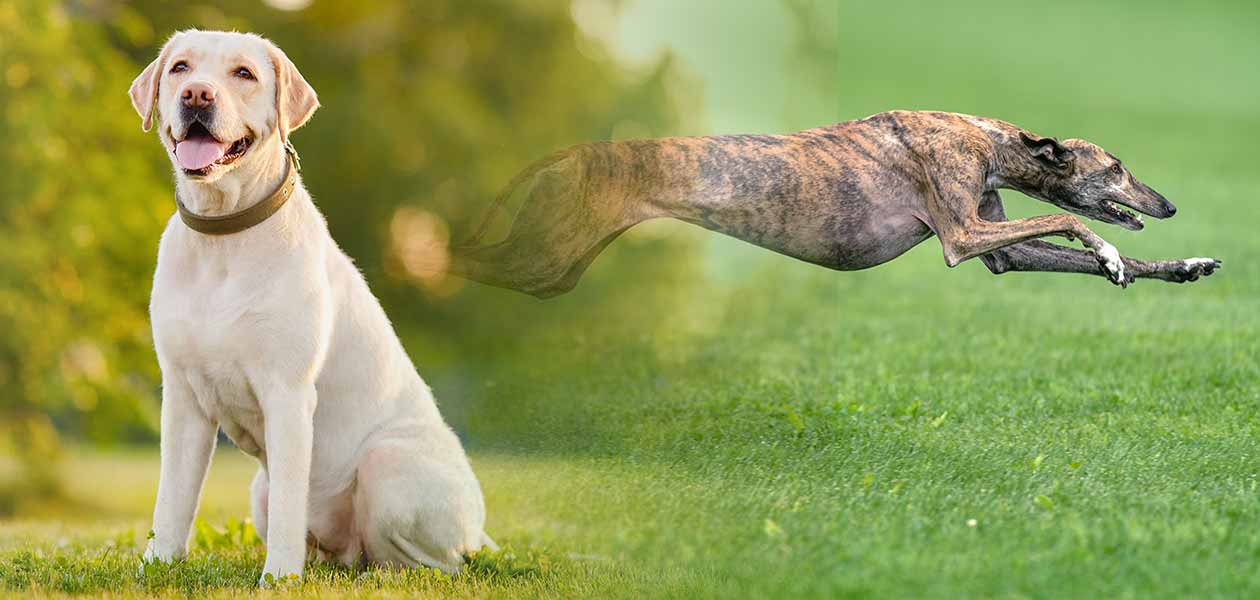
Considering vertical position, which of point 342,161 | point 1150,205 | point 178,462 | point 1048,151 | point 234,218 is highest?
point 342,161

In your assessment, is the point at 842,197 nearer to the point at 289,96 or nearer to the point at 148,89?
the point at 289,96

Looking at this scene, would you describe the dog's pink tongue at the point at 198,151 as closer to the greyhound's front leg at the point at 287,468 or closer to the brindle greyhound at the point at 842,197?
the greyhound's front leg at the point at 287,468

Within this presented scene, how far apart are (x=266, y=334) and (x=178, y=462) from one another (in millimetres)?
568

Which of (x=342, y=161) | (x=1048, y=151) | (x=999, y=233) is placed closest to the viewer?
(x=999, y=233)

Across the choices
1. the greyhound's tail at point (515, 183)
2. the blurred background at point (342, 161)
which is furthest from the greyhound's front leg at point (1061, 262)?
the blurred background at point (342, 161)

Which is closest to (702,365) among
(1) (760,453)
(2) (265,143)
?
(1) (760,453)

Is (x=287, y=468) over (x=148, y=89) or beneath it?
beneath

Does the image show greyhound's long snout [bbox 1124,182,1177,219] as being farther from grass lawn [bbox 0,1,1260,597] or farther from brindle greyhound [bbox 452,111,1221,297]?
grass lawn [bbox 0,1,1260,597]

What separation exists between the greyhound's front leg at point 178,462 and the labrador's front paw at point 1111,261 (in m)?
3.21

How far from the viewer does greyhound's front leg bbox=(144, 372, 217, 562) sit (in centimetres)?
404

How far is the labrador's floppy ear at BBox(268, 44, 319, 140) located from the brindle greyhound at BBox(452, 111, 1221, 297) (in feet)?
2.48

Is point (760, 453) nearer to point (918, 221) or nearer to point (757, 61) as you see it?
point (918, 221)

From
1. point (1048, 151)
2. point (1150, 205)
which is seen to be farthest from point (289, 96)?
point (1150, 205)

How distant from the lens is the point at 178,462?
4.08 meters
